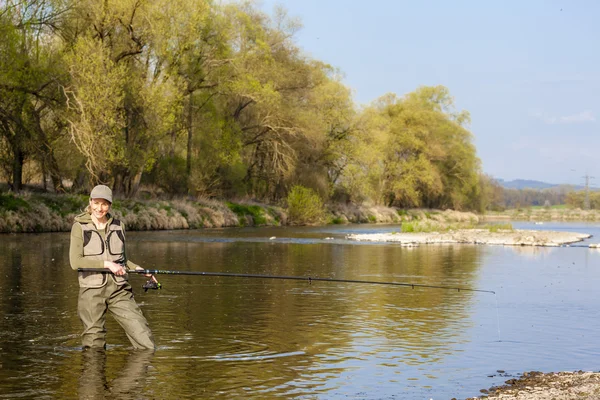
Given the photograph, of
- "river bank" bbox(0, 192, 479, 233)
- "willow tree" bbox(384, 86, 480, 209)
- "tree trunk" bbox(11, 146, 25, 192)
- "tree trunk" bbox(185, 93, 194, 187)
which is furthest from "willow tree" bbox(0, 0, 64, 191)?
"willow tree" bbox(384, 86, 480, 209)

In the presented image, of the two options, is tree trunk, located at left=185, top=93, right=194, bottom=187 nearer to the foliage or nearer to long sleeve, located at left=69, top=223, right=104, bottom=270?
the foliage

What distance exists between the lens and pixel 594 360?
404 inches

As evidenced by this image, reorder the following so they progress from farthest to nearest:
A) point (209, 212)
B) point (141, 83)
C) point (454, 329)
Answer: point (209, 212)
point (141, 83)
point (454, 329)

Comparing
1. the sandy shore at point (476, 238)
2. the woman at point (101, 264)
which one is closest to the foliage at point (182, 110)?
the sandy shore at point (476, 238)

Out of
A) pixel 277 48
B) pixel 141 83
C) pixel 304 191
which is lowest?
pixel 304 191

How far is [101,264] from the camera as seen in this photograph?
948 cm

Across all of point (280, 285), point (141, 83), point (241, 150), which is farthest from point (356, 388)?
point (241, 150)

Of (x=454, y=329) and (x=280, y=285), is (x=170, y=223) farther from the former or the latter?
(x=454, y=329)

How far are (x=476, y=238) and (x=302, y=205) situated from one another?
62.1ft

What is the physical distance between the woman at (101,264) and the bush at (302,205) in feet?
148

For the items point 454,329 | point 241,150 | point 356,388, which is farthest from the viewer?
point 241,150

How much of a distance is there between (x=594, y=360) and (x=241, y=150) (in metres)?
45.6

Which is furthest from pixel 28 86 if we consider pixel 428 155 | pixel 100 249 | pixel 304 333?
pixel 428 155

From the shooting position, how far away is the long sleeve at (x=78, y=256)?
31.0 ft
